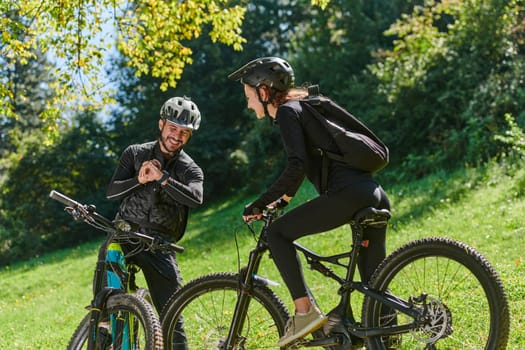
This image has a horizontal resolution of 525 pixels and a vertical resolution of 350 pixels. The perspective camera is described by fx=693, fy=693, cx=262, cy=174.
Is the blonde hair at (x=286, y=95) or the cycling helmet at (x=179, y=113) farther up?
the blonde hair at (x=286, y=95)

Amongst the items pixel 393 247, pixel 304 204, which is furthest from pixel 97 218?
pixel 393 247

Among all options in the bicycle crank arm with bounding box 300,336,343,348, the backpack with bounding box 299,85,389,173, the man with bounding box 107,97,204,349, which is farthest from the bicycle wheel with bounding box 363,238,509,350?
the man with bounding box 107,97,204,349

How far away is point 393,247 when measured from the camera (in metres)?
10.5

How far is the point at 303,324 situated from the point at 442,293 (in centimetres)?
86

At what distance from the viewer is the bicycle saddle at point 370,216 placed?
13.4 ft

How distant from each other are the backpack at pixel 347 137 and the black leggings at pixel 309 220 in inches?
5.7

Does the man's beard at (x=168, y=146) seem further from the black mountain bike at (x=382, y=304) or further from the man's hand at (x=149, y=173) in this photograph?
the black mountain bike at (x=382, y=304)

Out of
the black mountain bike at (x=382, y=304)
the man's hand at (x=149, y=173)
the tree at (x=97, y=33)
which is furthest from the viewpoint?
the tree at (x=97, y=33)

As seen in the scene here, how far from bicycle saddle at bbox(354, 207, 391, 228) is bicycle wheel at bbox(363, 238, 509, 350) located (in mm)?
226

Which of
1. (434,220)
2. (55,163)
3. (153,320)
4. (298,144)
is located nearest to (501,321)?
(298,144)

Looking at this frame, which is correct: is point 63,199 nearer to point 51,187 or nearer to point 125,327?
point 125,327

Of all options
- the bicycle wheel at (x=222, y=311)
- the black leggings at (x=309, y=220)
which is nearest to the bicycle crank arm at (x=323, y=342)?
the bicycle wheel at (x=222, y=311)

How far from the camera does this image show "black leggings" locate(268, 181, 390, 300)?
13.5 feet

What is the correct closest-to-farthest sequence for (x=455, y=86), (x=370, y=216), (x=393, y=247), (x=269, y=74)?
(x=370, y=216) < (x=269, y=74) < (x=393, y=247) < (x=455, y=86)
